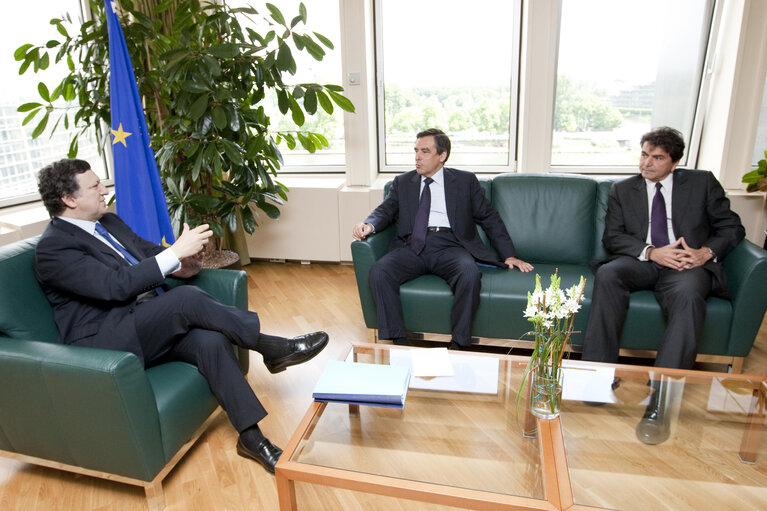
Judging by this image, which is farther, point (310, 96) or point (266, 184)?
point (266, 184)

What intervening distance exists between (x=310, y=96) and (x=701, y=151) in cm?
291

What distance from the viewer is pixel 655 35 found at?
3771 millimetres

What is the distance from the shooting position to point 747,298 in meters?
2.37

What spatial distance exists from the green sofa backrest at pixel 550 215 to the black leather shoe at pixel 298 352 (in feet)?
4.51

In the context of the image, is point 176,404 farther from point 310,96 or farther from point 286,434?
point 310,96

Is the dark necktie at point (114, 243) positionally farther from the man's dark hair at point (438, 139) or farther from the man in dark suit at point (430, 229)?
the man's dark hair at point (438, 139)

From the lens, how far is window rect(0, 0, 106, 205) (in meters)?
3.37

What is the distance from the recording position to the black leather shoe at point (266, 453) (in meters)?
1.93

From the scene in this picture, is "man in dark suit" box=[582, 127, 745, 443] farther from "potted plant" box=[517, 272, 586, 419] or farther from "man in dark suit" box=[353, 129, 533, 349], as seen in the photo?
"potted plant" box=[517, 272, 586, 419]

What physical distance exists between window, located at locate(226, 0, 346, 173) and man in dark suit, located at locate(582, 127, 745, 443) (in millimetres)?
2401

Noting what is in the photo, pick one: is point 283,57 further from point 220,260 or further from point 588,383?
point 588,383

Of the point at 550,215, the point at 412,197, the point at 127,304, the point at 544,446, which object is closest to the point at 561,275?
the point at 550,215

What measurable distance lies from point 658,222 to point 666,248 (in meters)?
0.19

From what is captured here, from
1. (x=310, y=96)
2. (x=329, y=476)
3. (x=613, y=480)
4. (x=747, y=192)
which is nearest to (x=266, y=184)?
(x=310, y=96)
